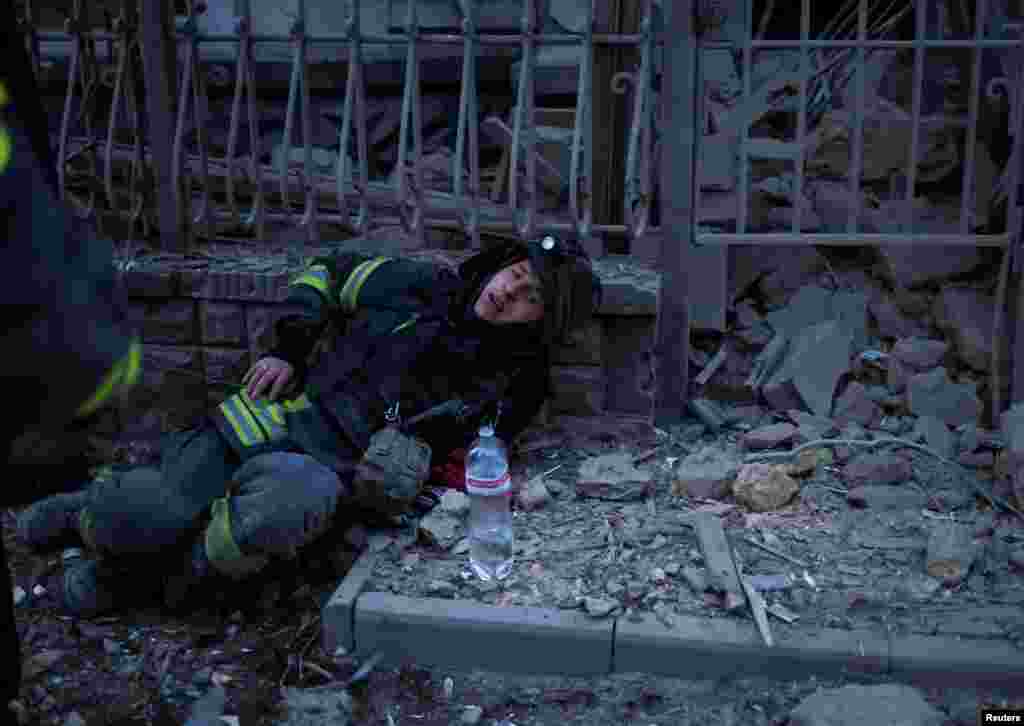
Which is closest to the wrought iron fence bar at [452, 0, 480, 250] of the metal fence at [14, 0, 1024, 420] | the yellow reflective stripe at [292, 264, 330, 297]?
the metal fence at [14, 0, 1024, 420]

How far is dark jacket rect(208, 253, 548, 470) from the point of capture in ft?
11.9

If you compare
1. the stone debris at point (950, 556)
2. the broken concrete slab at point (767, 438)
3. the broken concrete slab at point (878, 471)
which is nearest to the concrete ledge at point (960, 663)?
the stone debris at point (950, 556)

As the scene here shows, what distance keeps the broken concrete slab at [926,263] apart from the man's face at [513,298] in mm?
1779

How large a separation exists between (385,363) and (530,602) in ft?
3.29

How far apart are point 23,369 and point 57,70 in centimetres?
600

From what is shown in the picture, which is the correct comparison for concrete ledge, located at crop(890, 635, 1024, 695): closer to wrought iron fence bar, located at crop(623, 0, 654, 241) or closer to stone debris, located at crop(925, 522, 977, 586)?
stone debris, located at crop(925, 522, 977, 586)

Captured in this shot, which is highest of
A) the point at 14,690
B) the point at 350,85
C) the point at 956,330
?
the point at 350,85

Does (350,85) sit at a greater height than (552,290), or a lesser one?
greater

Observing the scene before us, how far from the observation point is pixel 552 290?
11.6 ft

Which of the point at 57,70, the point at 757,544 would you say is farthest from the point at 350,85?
the point at 57,70

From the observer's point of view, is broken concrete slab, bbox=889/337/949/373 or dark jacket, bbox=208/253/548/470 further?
broken concrete slab, bbox=889/337/949/373

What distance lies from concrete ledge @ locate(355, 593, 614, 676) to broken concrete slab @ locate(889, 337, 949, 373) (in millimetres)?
1993

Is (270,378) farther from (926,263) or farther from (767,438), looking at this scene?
(926,263)

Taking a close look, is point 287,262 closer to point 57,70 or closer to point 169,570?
point 169,570
